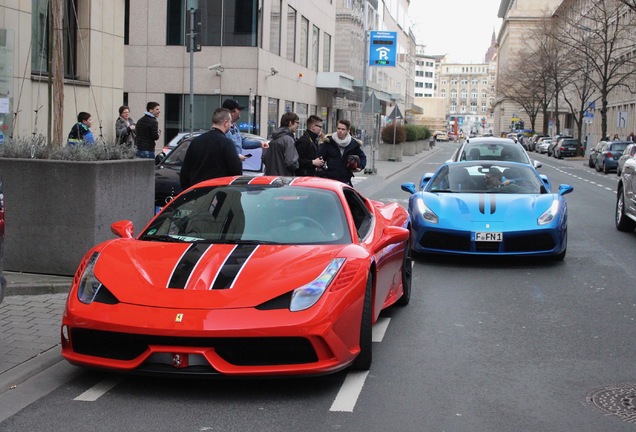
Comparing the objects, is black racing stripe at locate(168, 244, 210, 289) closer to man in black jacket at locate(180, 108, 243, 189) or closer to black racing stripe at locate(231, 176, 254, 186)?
black racing stripe at locate(231, 176, 254, 186)

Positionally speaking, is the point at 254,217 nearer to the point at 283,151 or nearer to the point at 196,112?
the point at 283,151

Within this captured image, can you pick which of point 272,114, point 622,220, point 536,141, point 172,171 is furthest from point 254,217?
point 536,141

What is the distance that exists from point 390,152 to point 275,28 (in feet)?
28.7

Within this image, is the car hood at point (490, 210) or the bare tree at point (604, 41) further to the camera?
the bare tree at point (604, 41)

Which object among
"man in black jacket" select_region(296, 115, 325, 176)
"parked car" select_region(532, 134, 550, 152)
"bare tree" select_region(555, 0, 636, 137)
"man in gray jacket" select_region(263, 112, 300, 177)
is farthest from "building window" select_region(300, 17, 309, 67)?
"parked car" select_region(532, 134, 550, 152)

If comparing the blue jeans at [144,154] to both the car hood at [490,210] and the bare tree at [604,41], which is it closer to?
the car hood at [490,210]

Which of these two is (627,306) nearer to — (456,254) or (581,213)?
(456,254)

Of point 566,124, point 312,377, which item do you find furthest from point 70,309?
point 566,124

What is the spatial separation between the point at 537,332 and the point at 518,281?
2.47 m

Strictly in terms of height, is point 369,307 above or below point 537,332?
above

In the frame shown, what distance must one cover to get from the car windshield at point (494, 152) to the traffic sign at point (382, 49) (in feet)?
51.9

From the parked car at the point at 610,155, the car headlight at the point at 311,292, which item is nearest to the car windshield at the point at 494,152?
the car headlight at the point at 311,292

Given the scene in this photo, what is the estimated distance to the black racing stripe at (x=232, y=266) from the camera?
5277 mm

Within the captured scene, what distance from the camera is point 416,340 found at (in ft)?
22.3
